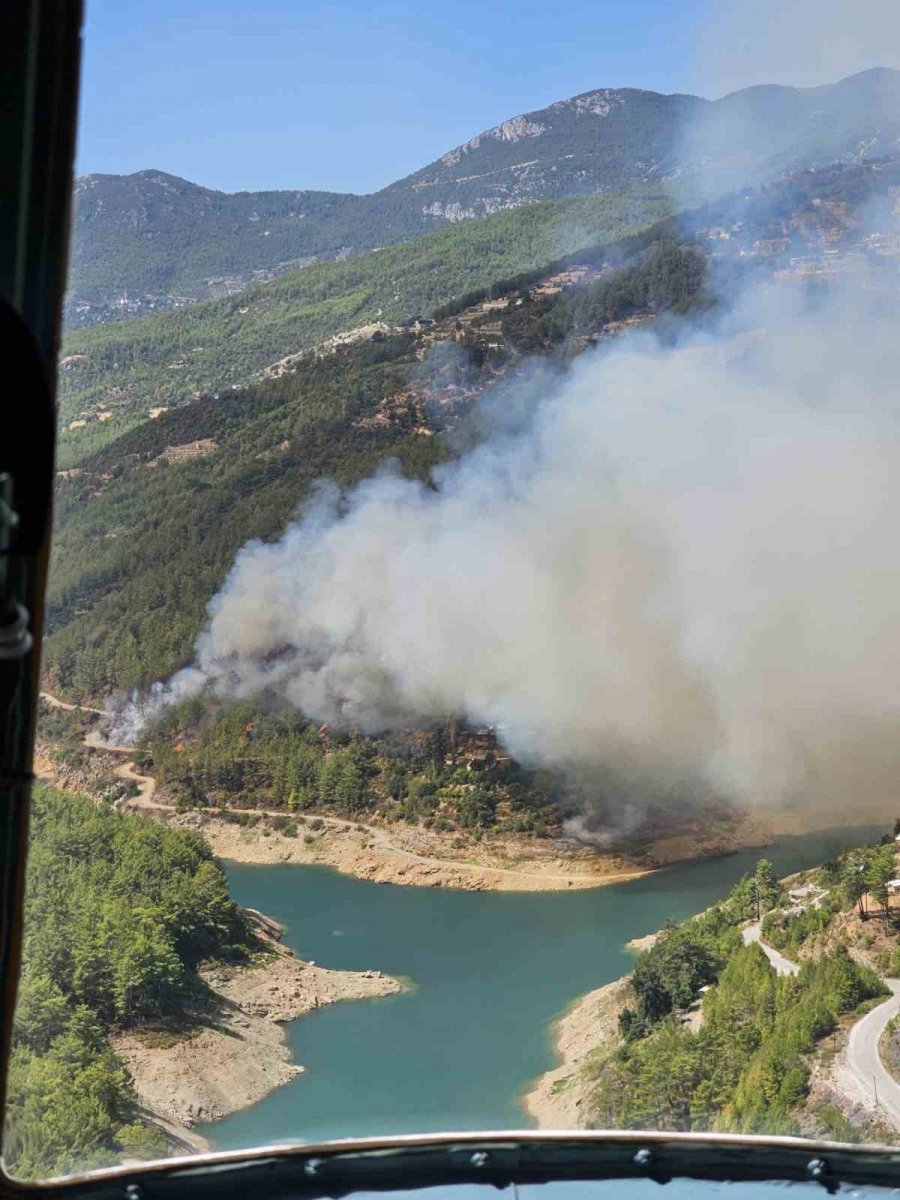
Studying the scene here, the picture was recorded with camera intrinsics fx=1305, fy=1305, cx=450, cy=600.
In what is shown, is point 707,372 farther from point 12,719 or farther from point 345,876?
point 12,719

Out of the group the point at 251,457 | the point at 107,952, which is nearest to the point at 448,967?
the point at 107,952

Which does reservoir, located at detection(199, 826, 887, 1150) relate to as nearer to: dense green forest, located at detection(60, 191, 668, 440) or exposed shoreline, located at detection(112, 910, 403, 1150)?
exposed shoreline, located at detection(112, 910, 403, 1150)

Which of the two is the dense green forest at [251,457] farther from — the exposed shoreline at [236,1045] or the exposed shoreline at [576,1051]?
the exposed shoreline at [576,1051]

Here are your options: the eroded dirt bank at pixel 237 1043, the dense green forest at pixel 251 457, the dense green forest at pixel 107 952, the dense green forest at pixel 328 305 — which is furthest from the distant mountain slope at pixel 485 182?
the eroded dirt bank at pixel 237 1043

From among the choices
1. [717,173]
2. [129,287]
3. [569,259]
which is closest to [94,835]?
[569,259]

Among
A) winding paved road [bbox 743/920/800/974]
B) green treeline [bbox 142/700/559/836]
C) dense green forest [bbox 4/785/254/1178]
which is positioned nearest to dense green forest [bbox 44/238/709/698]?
green treeline [bbox 142/700/559/836]
